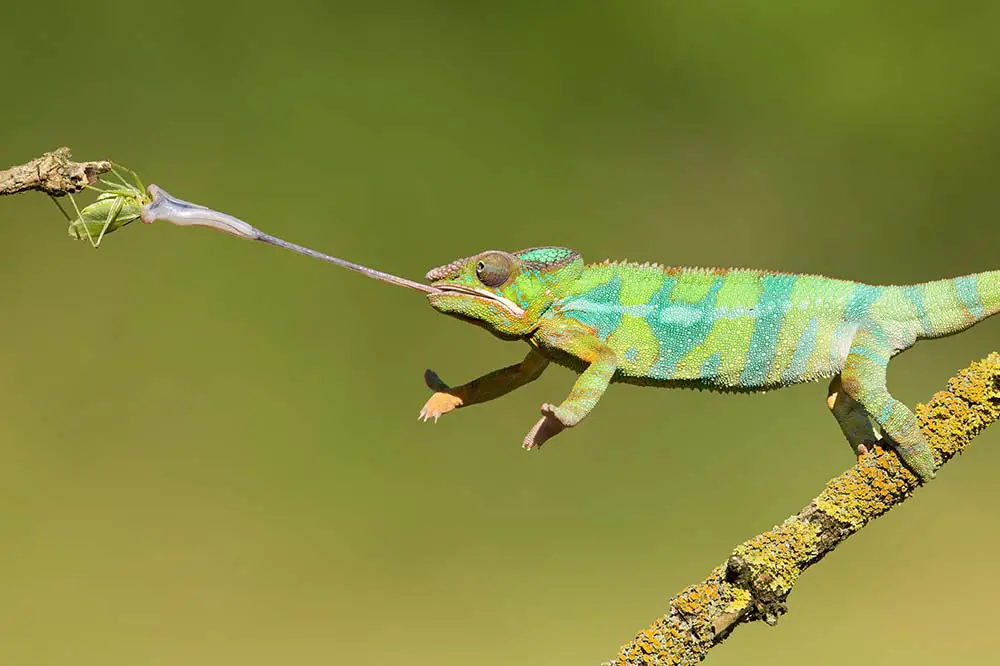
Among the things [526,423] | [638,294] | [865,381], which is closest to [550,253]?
[638,294]

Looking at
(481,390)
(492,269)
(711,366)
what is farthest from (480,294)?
(711,366)

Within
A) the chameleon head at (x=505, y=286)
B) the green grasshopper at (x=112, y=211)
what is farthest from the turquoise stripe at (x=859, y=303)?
the green grasshopper at (x=112, y=211)

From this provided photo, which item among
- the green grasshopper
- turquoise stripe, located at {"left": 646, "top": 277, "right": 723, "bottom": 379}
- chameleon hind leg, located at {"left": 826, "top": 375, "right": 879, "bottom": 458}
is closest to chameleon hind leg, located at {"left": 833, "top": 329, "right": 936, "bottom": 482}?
chameleon hind leg, located at {"left": 826, "top": 375, "right": 879, "bottom": 458}

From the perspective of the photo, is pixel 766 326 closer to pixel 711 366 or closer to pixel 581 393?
pixel 711 366

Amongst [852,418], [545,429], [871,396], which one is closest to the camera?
[545,429]

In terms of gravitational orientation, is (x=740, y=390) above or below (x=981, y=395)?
above

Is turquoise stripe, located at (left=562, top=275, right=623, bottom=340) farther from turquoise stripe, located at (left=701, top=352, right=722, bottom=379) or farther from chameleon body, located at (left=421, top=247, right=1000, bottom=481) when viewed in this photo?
turquoise stripe, located at (left=701, top=352, right=722, bottom=379)

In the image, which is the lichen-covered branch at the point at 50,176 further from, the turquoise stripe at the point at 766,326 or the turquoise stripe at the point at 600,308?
the turquoise stripe at the point at 766,326

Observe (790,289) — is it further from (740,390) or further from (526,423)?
(526,423)
